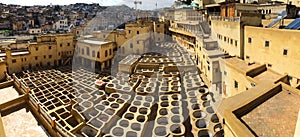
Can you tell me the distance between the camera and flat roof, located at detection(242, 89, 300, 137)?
7.45 meters

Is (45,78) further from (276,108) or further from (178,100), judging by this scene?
(276,108)

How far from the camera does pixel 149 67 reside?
2961 cm

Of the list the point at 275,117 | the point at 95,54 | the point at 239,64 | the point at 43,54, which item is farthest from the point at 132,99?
the point at 43,54

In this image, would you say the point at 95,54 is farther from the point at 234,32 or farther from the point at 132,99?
the point at 234,32

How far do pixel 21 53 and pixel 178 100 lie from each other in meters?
25.6

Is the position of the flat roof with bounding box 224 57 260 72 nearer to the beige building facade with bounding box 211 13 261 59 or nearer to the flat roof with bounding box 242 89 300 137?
the beige building facade with bounding box 211 13 261 59

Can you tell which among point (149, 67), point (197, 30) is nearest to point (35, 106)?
point (149, 67)

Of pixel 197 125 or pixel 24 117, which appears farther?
pixel 24 117

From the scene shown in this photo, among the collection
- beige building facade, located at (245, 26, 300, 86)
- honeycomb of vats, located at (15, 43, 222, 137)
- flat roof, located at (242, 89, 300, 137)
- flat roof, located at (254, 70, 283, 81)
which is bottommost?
honeycomb of vats, located at (15, 43, 222, 137)

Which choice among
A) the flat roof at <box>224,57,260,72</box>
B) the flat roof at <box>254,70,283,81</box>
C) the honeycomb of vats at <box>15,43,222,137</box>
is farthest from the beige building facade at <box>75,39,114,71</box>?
the flat roof at <box>254,70,283,81</box>

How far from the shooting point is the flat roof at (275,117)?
293 inches

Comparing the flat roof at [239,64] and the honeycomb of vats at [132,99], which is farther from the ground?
the flat roof at [239,64]

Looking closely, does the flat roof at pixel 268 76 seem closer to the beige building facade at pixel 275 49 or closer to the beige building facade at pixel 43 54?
the beige building facade at pixel 275 49

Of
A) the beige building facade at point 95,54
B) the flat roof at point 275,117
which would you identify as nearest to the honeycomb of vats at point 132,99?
the beige building facade at point 95,54
